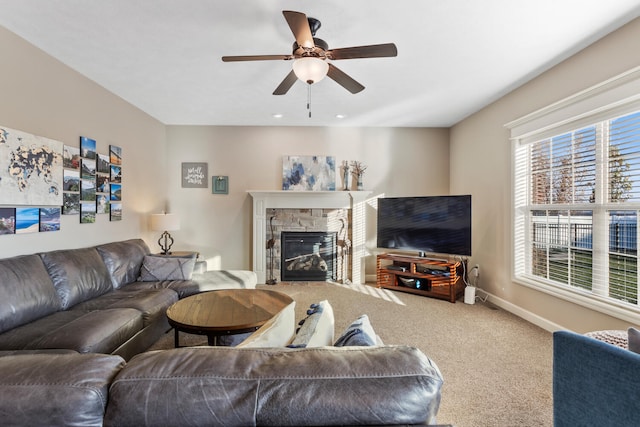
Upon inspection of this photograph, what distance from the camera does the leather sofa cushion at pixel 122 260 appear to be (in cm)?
310

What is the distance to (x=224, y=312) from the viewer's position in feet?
7.48

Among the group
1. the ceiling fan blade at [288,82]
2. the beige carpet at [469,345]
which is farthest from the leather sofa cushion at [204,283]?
the ceiling fan blade at [288,82]

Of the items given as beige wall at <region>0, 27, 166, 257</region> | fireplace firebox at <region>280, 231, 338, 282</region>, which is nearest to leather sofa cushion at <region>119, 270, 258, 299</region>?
beige wall at <region>0, 27, 166, 257</region>

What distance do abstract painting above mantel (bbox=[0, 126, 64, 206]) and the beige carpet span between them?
165cm

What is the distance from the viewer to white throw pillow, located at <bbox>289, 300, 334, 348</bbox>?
111 cm

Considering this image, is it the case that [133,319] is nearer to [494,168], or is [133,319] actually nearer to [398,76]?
[398,76]

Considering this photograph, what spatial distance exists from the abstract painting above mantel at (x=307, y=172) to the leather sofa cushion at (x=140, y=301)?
260cm

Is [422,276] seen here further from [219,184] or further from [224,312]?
[219,184]

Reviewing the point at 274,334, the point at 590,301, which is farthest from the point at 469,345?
the point at 274,334

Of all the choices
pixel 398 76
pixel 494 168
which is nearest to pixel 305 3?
pixel 398 76

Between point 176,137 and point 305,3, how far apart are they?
12.0 ft

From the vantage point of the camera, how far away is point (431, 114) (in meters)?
4.36

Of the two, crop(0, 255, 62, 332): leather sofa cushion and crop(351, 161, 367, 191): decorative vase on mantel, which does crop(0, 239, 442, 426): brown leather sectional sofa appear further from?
Answer: crop(351, 161, 367, 191): decorative vase on mantel

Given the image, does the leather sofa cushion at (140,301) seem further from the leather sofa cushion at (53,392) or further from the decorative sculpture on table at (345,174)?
the decorative sculpture on table at (345,174)
